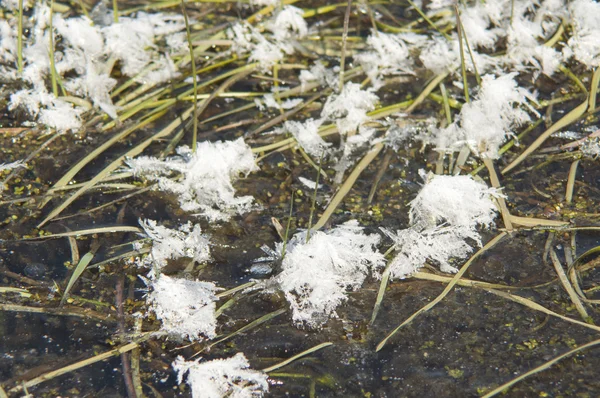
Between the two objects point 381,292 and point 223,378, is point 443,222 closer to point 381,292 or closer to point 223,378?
point 381,292

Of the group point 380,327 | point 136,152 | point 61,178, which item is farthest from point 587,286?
point 61,178

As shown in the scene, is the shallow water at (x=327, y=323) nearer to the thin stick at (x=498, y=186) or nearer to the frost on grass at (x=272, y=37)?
the thin stick at (x=498, y=186)

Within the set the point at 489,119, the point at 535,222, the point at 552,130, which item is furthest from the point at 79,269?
the point at 552,130

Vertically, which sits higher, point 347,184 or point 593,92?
point 593,92

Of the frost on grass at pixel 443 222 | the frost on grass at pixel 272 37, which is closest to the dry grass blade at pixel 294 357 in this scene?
the frost on grass at pixel 443 222

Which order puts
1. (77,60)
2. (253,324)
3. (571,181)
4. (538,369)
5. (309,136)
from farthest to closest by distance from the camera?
(77,60) → (309,136) → (571,181) → (253,324) → (538,369)

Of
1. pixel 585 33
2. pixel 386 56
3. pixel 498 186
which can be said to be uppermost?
pixel 585 33
